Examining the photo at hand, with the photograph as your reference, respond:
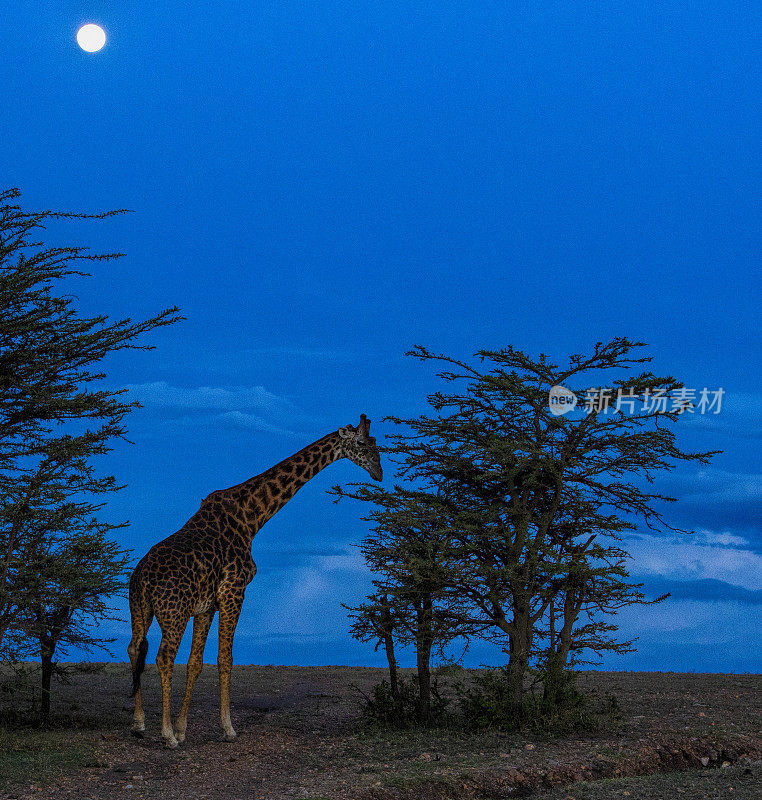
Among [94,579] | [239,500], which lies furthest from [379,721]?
[94,579]

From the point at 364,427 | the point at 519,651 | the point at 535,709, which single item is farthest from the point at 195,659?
the point at 535,709

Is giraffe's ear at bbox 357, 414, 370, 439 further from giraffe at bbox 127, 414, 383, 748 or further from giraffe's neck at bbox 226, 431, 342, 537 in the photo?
giraffe's neck at bbox 226, 431, 342, 537

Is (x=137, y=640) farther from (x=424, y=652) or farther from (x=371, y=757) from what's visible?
(x=424, y=652)

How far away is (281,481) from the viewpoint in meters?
16.1

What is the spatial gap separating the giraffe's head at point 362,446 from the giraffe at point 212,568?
19 mm

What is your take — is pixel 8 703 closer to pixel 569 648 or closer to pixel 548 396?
pixel 569 648

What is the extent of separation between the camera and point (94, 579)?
15.4m

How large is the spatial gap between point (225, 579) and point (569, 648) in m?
6.12

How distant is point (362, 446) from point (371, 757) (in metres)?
5.63

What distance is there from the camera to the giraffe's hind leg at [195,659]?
14188 mm

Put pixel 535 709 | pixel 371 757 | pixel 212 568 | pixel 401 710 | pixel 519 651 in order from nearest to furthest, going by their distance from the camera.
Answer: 1. pixel 371 757
2. pixel 212 568
3. pixel 535 709
4. pixel 519 651
5. pixel 401 710

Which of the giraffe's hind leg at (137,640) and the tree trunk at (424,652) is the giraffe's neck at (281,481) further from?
the tree trunk at (424,652)

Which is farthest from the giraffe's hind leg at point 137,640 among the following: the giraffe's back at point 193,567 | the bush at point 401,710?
the bush at point 401,710

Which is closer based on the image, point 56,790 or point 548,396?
point 56,790
